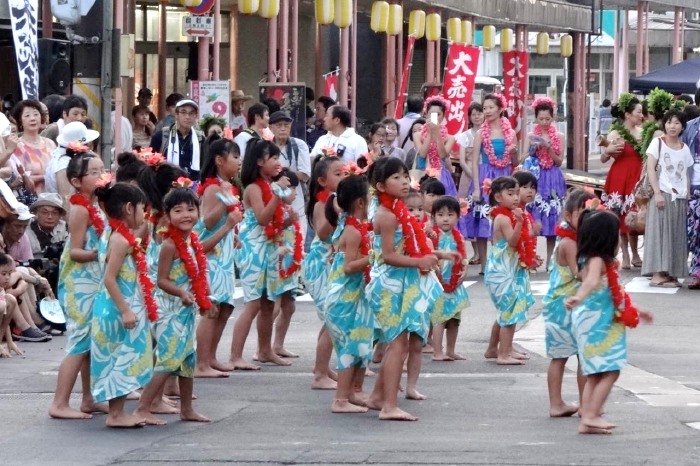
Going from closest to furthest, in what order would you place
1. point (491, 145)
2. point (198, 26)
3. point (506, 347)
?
point (506, 347)
point (491, 145)
point (198, 26)

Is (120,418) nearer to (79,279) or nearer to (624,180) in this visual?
(79,279)

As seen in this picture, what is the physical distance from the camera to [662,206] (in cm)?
1778

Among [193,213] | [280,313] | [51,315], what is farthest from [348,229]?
[51,315]

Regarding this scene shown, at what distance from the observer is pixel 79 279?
9.88 meters

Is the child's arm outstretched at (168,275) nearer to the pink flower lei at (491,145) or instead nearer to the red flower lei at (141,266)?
the red flower lei at (141,266)

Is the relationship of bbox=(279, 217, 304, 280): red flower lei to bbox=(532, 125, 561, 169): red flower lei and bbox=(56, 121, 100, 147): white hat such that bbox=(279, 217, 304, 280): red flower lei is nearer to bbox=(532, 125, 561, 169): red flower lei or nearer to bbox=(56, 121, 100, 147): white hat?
bbox=(56, 121, 100, 147): white hat

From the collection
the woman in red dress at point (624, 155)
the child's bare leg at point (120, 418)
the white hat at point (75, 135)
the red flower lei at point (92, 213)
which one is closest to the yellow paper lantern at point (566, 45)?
the woman in red dress at point (624, 155)

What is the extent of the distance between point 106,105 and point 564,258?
22.2 ft

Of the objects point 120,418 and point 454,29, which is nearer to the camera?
point 120,418

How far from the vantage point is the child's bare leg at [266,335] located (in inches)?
477

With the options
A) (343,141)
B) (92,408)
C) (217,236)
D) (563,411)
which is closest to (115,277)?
(92,408)

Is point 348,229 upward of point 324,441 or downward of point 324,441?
upward

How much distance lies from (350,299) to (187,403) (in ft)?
3.79

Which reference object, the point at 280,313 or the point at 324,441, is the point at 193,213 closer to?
the point at 324,441
